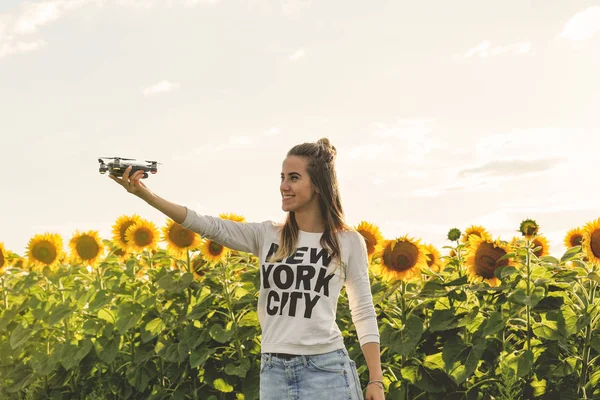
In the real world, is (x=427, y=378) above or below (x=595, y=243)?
below

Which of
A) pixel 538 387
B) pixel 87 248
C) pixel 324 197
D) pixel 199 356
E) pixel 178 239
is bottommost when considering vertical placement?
pixel 538 387

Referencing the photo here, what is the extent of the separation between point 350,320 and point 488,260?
1.03 m

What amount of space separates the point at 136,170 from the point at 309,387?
1.21 metres

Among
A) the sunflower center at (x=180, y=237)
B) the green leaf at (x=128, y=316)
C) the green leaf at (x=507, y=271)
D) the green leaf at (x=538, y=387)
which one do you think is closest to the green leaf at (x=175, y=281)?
the sunflower center at (x=180, y=237)

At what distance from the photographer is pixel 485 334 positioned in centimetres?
488

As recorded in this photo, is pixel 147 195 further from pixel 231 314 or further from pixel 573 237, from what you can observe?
pixel 573 237

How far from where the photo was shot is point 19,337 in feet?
21.6

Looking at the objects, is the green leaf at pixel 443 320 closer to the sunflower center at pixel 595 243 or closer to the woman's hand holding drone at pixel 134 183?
the sunflower center at pixel 595 243

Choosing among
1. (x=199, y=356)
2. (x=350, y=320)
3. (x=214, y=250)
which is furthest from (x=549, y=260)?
(x=199, y=356)

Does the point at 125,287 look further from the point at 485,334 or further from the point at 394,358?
the point at 485,334

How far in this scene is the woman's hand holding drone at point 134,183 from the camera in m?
3.35

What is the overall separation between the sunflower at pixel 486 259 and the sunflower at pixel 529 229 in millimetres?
438

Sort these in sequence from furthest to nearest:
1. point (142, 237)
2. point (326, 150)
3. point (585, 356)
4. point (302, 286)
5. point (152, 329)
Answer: point (142, 237) → point (152, 329) → point (585, 356) → point (326, 150) → point (302, 286)

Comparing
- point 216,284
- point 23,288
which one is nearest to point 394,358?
point 216,284
